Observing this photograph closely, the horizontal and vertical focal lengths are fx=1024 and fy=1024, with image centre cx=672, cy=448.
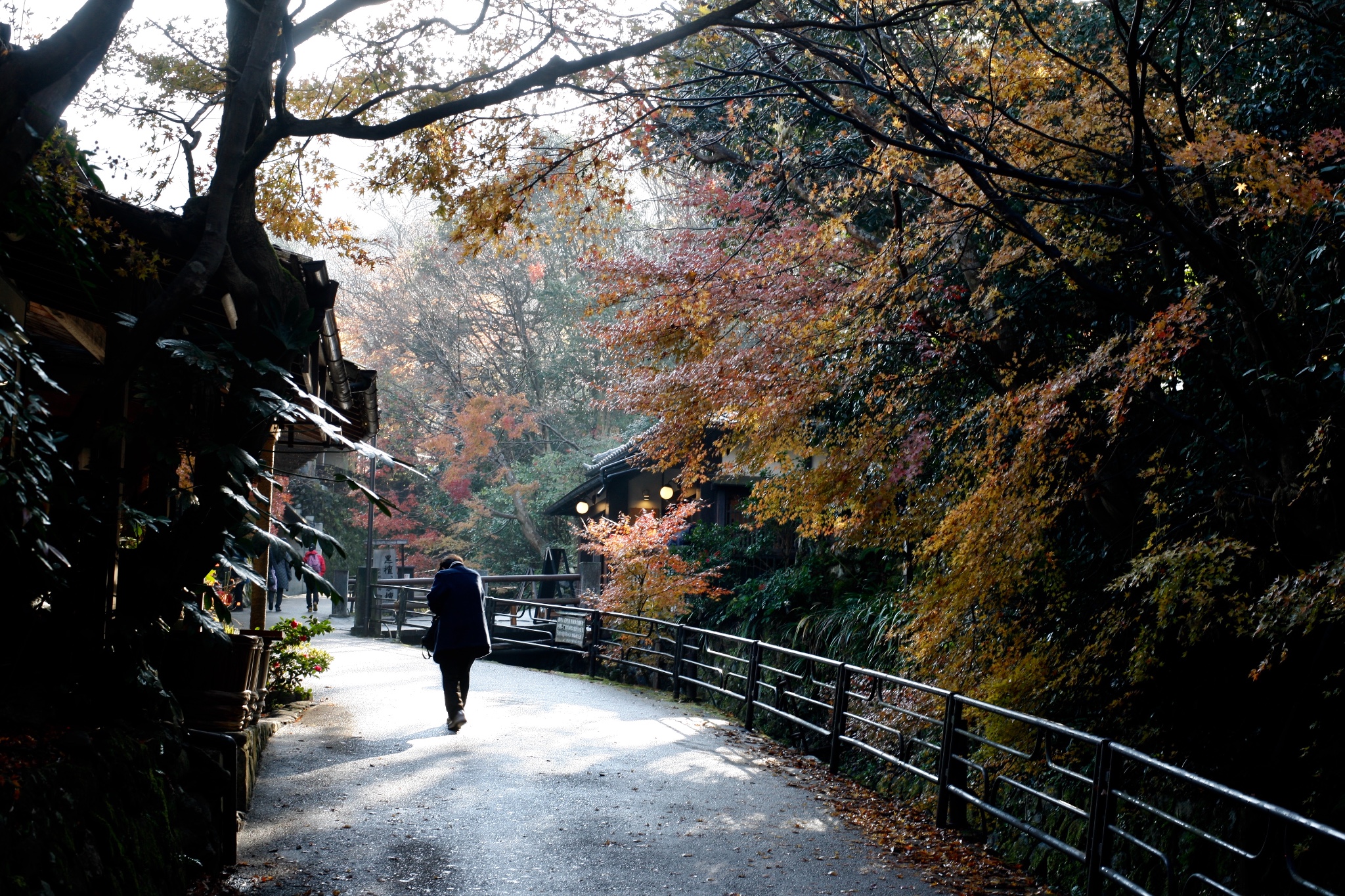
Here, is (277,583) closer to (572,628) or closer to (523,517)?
(523,517)

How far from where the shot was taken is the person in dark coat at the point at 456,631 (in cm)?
1082

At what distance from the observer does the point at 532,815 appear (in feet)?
24.6

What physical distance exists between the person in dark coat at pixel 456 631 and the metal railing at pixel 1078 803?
315 centimetres

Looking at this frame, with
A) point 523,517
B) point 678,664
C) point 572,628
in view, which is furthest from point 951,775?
point 523,517

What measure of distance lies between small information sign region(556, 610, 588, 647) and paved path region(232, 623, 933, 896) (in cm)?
645

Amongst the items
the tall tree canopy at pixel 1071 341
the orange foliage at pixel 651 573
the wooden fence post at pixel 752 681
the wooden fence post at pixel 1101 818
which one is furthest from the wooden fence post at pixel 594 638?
the wooden fence post at pixel 1101 818

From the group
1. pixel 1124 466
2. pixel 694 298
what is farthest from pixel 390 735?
pixel 1124 466

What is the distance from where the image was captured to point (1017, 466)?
7.61m

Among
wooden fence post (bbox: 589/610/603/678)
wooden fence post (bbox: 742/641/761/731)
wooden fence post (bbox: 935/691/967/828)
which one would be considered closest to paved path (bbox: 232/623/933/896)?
wooden fence post (bbox: 742/641/761/731)

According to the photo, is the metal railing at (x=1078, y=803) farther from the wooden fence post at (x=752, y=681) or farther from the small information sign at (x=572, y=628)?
the small information sign at (x=572, y=628)

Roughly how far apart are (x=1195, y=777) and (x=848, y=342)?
549cm

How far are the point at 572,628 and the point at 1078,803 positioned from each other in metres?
12.2

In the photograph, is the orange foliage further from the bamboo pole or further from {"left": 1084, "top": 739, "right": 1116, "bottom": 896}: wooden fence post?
{"left": 1084, "top": 739, "right": 1116, "bottom": 896}: wooden fence post

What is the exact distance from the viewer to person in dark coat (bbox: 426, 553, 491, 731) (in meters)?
10.8
